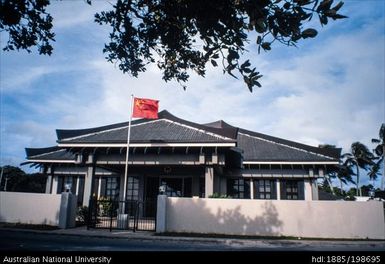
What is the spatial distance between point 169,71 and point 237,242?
8495 mm

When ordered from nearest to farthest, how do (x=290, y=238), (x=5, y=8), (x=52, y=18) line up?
(x=5, y=8), (x=52, y=18), (x=290, y=238)

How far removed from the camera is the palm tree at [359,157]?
6156cm

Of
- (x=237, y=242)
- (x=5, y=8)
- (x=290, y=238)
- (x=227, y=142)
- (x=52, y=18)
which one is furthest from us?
(x=227, y=142)

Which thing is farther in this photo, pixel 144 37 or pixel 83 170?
pixel 83 170

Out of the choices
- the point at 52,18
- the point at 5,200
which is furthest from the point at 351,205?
the point at 5,200

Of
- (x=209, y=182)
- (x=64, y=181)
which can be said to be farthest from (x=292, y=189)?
(x=64, y=181)

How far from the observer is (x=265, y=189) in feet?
73.0

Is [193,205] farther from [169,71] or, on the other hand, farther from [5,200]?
[5,200]

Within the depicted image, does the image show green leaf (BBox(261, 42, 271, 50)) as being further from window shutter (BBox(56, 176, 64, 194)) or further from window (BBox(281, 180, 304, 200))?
window shutter (BBox(56, 176, 64, 194))

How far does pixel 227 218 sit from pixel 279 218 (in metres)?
2.49

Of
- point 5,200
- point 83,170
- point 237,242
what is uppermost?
point 83,170

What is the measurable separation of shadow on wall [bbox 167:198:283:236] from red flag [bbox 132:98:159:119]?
20.3ft

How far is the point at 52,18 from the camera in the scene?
657 cm

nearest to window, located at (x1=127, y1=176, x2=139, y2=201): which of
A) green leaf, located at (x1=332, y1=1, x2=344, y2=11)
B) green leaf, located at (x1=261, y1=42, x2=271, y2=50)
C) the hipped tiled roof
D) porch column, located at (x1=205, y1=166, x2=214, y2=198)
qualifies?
the hipped tiled roof
